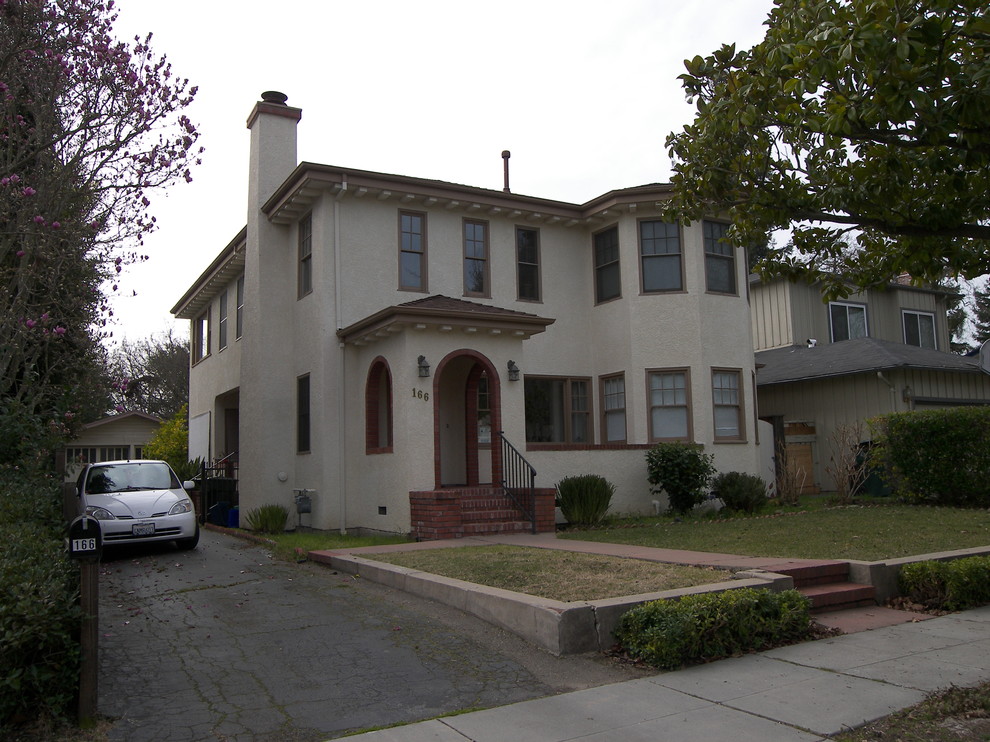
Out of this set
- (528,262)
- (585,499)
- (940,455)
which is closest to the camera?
(585,499)

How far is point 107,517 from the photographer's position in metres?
12.3

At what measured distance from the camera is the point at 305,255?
1655 centimetres

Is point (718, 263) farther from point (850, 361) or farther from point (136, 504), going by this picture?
point (136, 504)

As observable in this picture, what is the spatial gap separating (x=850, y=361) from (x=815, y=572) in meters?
14.1

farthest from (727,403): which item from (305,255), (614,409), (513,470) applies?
(305,255)

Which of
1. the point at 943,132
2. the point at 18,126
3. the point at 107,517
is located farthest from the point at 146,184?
the point at 943,132

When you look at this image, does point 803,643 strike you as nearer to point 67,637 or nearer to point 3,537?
point 67,637

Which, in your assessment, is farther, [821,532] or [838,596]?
[821,532]

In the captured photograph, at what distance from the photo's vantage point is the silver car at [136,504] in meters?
12.3

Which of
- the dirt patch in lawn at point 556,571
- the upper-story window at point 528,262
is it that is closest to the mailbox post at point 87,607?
the dirt patch in lawn at point 556,571

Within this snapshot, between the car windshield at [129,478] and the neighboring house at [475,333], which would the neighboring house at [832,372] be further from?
the car windshield at [129,478]

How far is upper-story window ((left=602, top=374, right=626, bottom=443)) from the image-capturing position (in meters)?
17.4

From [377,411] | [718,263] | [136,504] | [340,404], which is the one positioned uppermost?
[718,263]

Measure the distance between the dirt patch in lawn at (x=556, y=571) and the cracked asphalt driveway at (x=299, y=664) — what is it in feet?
2.08
